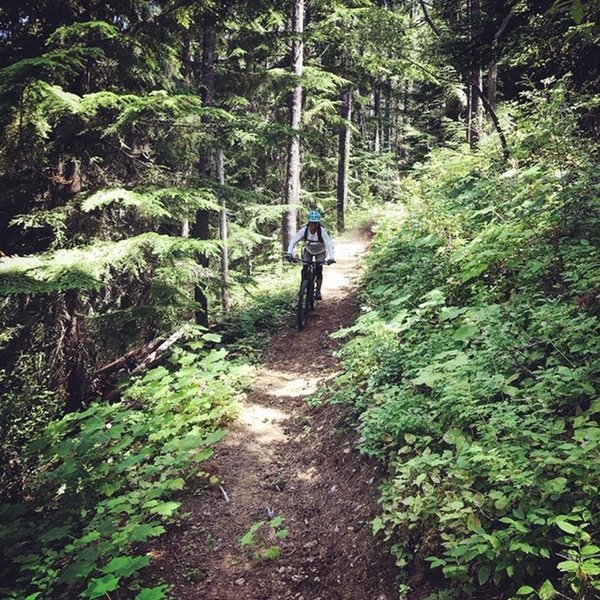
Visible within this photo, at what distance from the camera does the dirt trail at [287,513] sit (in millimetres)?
4246

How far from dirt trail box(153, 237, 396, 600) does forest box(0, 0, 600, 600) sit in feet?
0.58

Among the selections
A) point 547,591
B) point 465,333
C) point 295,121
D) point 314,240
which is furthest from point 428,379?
point 295,121

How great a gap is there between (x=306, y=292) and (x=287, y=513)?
21.5 feet

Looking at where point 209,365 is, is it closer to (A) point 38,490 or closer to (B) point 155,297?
(B) point 155,297

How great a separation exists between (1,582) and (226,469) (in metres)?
2.75

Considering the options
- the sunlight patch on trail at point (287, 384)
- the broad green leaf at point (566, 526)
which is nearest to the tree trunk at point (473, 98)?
the sunlight patch on trail at point (287, 384)

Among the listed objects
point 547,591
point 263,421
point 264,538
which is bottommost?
point 264,538

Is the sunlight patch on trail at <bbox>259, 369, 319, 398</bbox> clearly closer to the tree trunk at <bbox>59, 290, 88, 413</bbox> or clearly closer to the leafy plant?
the leafy plant

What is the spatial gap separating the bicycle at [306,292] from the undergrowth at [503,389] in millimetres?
2427

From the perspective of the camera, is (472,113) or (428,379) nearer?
(428,379)

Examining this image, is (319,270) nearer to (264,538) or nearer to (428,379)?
(428,379)

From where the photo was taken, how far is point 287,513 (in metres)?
5.36

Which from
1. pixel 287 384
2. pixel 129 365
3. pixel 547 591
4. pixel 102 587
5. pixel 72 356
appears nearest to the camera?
pixel 547 591

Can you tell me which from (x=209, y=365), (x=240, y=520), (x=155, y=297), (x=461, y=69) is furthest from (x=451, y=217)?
(x=240, y=520)
